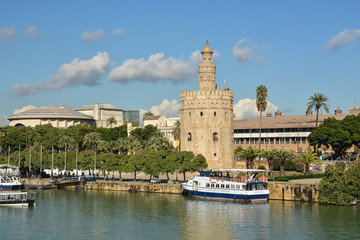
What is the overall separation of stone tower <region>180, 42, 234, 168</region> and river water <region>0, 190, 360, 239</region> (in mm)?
19288

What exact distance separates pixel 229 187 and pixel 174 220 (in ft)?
55.9

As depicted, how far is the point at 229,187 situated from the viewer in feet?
233

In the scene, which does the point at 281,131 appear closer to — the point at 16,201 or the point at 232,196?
the point at 232,196

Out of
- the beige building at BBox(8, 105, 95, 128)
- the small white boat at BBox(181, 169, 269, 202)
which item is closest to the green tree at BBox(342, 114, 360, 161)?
the small white boat at BBox(181, 169, 269, 202)

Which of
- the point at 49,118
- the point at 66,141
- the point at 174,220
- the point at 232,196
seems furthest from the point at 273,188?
the point at 49,118

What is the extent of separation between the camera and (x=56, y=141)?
415ft

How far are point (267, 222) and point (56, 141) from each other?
82.0 m

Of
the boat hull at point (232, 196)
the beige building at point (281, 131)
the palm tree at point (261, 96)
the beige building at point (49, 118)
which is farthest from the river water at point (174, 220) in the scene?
the beige building at point (49, 118)

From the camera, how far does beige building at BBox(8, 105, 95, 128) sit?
16862 cm

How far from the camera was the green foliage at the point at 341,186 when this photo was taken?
62.8 meters

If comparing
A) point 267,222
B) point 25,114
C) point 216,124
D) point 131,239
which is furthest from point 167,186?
point 25,114

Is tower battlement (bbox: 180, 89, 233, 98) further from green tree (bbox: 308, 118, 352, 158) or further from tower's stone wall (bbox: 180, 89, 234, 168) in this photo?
green tree (bbox: 308, 118, 352, 158)

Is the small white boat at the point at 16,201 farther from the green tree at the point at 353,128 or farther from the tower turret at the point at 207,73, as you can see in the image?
the green tree at the point at 353,128

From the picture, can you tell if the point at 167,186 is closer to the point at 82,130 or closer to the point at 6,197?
the point at 6,197
